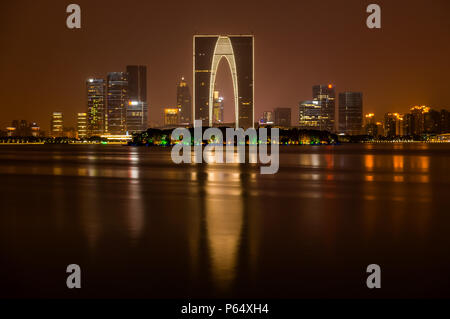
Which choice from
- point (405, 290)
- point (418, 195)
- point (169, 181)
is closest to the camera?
point (405, 290)

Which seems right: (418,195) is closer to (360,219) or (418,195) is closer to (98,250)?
(360,219)

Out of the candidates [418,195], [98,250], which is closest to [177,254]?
[98,250]

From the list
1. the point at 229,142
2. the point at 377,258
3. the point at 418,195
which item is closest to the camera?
the point at 377,258

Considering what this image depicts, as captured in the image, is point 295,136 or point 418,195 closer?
point 418,195
